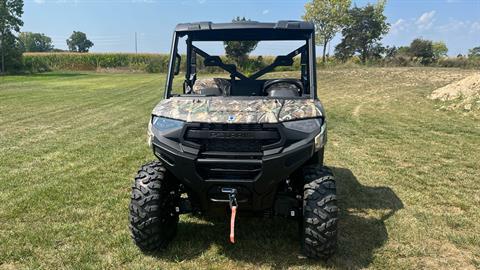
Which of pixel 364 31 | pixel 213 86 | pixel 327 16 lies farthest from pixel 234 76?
pixel 364 31

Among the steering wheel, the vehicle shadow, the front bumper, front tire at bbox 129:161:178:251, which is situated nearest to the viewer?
the front bumper

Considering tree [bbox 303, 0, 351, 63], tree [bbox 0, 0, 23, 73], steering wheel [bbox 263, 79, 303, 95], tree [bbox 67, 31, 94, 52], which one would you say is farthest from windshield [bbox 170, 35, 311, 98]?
tree [bbox 67, 31, 94, 52]

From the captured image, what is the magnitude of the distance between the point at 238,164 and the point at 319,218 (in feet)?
2.73

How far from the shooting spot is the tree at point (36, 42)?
139750 mm

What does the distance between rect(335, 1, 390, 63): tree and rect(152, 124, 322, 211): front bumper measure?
5402cm

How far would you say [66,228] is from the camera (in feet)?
15.2

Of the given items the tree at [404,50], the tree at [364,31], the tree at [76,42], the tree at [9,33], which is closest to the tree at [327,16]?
the tree at [364,31]

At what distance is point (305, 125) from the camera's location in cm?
369

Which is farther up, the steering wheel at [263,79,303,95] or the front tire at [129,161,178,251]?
the steering wheel at [263,79,303,95]

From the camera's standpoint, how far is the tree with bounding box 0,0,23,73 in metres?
49.4

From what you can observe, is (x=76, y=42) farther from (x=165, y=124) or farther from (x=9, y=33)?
(x=165, y=124)

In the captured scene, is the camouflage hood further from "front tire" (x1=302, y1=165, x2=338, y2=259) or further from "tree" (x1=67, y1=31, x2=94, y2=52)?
"tree" (x1=67, y1=31, x2=94, y2=52)

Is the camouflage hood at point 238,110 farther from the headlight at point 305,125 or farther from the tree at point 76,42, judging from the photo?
the tree at point 76,42

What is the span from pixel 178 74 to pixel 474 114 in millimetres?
11771
